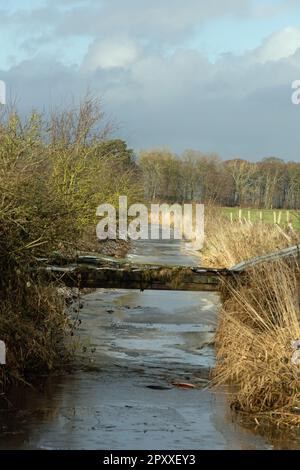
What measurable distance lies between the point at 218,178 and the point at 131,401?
74.5 meters

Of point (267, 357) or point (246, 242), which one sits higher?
point (246, 242)

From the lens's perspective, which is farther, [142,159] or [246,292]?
[142,159]

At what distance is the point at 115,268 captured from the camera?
13.3 meters

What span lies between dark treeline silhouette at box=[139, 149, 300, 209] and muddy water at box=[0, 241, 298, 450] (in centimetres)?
6071

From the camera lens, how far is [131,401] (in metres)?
9.87

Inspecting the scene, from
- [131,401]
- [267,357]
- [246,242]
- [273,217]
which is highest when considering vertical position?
[273,217]

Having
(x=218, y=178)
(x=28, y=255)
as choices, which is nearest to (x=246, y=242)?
(x=28, y=255)

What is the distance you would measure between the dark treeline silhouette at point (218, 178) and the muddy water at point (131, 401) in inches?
2390

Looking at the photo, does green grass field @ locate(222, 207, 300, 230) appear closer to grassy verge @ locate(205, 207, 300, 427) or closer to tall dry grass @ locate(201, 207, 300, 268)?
tall dry grass @ locate(201, 207, 300, 268)

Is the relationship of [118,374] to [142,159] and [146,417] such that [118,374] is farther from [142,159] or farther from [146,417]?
[142,159]

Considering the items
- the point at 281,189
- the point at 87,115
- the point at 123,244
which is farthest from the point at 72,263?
the point at 281,189

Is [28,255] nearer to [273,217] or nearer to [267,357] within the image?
[267,357]

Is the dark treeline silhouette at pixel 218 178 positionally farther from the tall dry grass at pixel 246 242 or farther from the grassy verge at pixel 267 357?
the grassy verge at pixel 267 357

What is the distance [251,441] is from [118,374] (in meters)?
3.75
